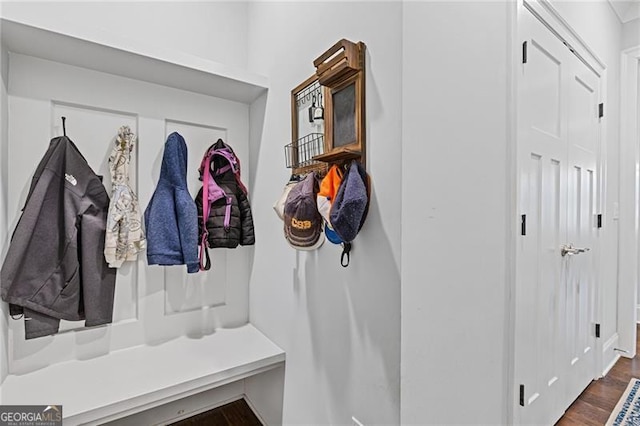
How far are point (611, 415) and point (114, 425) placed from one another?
105 inches

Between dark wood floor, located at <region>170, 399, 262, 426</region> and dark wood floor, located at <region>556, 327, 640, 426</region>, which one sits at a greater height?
dark wood floor, located at <region>556, 327, 640, 426</region>

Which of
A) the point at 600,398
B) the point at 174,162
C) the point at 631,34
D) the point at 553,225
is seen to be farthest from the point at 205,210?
the point at 631,34

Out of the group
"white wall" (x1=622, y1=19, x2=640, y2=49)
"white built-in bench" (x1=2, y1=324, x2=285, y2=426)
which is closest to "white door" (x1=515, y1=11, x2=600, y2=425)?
"white wall" (x1=622, y1=19, x2=640, y2=49)

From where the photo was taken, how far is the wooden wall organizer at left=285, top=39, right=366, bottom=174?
1.01 meters

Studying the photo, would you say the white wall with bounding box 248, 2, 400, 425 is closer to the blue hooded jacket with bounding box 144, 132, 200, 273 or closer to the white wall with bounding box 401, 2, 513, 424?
the white wall with bounding box 401, 2, 513, 424

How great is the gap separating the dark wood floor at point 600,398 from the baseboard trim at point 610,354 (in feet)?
0.09

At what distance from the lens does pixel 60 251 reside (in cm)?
133

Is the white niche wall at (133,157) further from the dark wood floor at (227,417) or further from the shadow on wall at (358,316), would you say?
the shadow on wall at (358,316)

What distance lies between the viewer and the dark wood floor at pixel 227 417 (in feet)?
5.71

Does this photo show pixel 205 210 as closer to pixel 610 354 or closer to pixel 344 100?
pixel 344 100

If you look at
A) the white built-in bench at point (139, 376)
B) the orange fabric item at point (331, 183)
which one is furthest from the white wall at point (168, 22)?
the white built-in bench at point (139, 376)

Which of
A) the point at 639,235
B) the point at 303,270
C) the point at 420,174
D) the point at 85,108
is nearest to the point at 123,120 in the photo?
the point at 85,108

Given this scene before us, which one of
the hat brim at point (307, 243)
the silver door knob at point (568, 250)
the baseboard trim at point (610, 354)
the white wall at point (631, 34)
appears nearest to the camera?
the hat brim at point (307, 243)

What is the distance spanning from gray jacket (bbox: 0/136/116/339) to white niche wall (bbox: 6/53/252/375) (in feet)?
0.36
